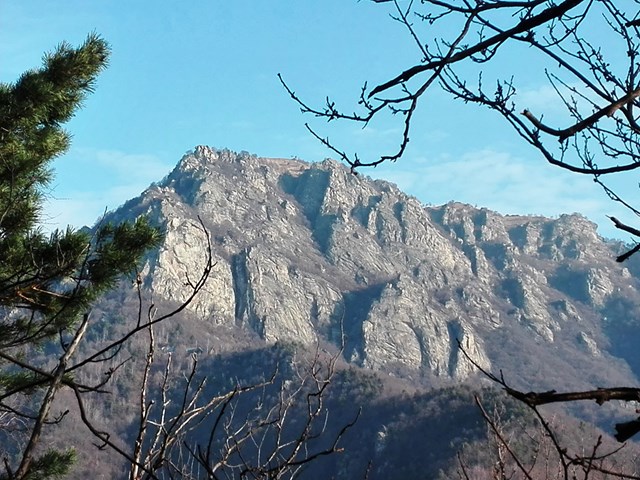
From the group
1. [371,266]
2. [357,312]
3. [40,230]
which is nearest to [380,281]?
[371,266]

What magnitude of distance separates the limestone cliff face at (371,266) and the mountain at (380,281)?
0.23 metres

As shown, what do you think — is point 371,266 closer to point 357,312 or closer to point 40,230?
point 357,312

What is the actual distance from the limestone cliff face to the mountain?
0.23 m

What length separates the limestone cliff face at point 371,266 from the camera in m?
97.8

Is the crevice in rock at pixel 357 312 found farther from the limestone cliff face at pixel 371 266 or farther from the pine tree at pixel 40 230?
the pine tree at pixel 40 230

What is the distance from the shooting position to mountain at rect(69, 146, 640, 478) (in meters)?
94.1

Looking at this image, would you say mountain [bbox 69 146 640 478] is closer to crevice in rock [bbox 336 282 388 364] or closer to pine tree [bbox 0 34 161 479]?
crevice in rock [bbox 336 282 388 364]

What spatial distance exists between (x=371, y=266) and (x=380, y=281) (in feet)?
11.8

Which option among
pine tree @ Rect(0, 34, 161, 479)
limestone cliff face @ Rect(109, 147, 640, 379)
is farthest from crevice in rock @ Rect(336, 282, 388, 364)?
pine tree @ Rect(0, 34, 161, 479)

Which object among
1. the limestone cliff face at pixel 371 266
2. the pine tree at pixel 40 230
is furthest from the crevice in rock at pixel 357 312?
the pine tree at pixel 40 230

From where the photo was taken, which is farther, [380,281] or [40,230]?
[380,281]

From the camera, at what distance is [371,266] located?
115188mm

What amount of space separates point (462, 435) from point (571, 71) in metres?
44.0

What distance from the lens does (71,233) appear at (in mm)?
4180
